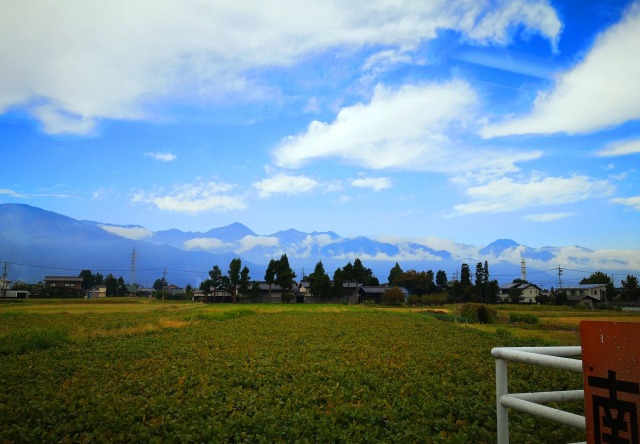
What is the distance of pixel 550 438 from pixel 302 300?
92.5 metres

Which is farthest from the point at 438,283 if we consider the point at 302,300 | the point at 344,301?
the point at 302,300

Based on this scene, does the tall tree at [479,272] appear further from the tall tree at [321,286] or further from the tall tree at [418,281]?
the tall tree at [321,286]

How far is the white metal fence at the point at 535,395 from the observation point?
8.80 feet

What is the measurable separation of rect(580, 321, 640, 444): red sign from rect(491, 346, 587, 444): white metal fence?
0.85 ft

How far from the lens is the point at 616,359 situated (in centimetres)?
221

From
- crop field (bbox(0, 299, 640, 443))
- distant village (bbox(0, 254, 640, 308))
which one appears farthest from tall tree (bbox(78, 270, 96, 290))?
crop field (bbox(0, 299, 640, 443))

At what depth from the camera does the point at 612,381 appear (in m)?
2.25

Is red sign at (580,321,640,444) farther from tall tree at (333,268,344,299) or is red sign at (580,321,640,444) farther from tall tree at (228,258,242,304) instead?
tall tree at (333,268,344,299)

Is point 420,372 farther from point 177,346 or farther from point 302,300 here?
point 302,300

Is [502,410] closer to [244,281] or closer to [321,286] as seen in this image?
[321,286]

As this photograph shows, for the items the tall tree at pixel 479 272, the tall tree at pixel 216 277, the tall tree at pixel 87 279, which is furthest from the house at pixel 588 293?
the tall tree at pixel 87 279

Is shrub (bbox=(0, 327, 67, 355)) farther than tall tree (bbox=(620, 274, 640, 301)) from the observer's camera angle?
No

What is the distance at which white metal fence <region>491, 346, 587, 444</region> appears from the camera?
2682mm

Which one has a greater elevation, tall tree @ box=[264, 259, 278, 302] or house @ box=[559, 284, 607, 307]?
tall tree @ box=[264, 259, 278, 302]
